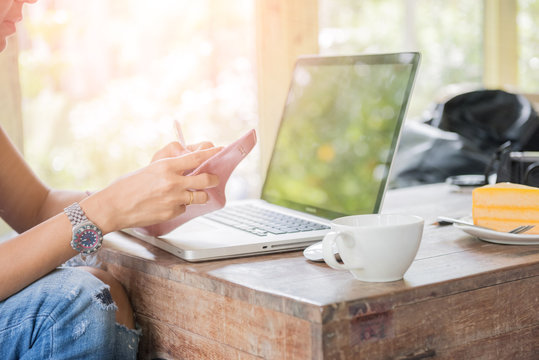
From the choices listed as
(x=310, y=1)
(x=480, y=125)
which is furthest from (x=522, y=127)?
(x=310, y=1)

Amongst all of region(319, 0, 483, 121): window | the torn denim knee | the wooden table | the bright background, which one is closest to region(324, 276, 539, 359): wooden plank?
the wooden table

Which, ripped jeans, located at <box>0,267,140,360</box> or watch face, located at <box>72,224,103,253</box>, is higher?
watch face, located at <box>72,224,103,253</box>

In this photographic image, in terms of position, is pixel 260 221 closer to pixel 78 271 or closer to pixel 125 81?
pixel 78 271


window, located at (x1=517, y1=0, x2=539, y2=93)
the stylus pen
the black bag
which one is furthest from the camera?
window, located at (x1=517, y1=0, x2=539, y2=93)

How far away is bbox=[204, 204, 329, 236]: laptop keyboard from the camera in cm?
111

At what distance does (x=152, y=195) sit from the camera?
0.97m

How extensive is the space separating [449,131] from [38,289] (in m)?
1.88

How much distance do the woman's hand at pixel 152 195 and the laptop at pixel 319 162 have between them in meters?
0.07

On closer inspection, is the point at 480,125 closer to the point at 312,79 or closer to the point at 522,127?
the point at 522,127

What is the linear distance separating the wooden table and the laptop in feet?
0.19

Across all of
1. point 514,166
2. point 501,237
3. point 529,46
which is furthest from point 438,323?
point 529,46

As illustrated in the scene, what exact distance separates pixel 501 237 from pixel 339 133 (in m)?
0.40

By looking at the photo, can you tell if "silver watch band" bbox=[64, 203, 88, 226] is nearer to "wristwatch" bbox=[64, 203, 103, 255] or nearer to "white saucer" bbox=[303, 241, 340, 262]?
"wristwatch" bbox=[64, 203, 103, 255]

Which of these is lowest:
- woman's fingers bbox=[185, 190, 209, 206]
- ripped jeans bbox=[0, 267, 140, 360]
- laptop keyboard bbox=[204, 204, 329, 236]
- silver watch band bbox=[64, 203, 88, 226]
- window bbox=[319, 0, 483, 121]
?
ripped jeans bbox=[0, 267, 140, 360]
